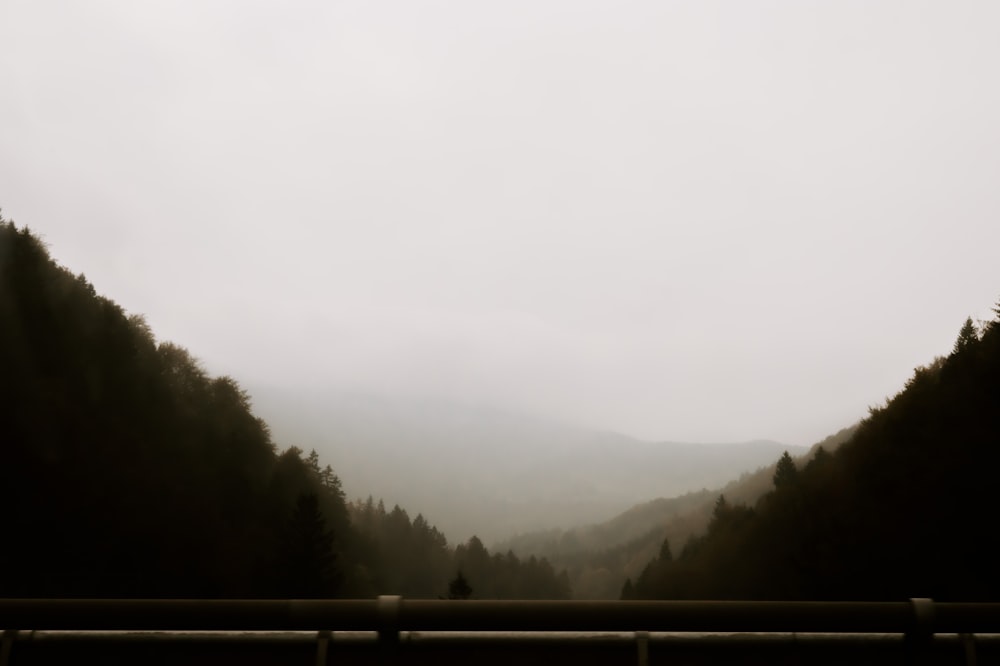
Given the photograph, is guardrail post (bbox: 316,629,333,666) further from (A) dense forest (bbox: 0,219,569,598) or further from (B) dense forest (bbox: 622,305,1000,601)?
(A) dense forest (bbox: 0,219,569,598)

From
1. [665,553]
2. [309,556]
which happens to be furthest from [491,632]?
[665,553]

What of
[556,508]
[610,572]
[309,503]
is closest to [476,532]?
[610,572]

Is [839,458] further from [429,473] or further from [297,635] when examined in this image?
[429,473]

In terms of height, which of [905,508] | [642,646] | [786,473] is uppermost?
[642,646]

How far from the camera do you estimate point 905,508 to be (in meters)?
31.5

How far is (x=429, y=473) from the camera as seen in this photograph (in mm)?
81000

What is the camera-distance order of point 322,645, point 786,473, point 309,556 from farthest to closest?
point 786,473, point 309,556, point 322,645

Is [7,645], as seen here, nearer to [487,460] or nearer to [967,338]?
[967,338]

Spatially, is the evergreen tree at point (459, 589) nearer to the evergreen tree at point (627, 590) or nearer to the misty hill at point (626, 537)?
the misty hill at point (626, 537)

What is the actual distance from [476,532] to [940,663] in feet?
224

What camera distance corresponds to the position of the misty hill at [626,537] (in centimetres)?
6016

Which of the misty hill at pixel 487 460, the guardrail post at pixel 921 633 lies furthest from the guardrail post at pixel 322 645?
the misty hill at pixel 487 460

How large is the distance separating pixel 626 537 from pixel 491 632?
7176cm

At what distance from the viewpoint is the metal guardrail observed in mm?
2537
